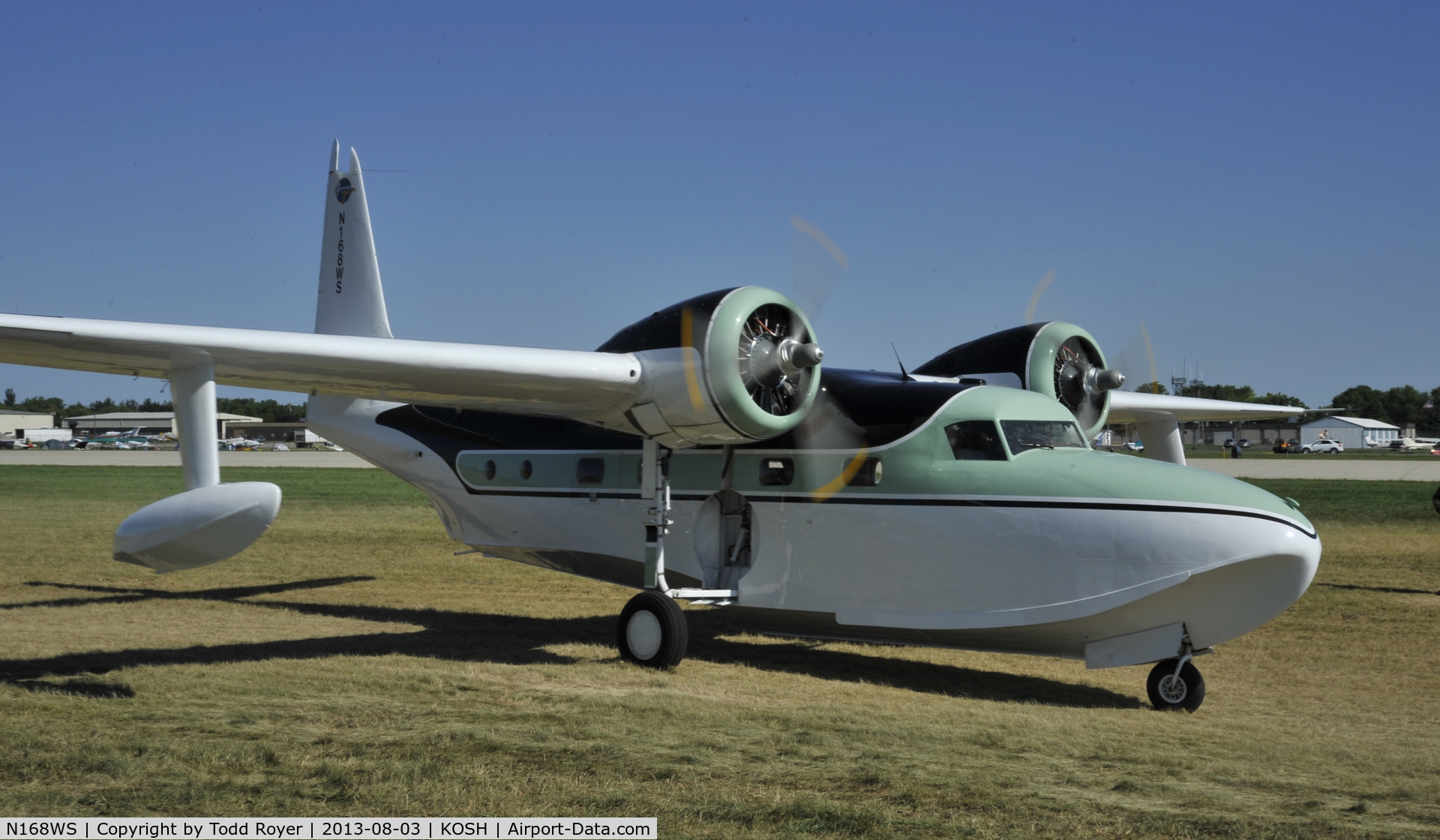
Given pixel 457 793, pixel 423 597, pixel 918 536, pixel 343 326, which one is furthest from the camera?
pixel 423 597

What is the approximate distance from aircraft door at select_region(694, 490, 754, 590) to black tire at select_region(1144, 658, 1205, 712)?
147 inches

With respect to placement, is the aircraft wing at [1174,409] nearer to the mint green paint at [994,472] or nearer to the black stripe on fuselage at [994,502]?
the mint green paint at [994,472]

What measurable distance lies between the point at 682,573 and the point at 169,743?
16.1 ft

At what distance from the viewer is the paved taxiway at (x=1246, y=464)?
4862cm

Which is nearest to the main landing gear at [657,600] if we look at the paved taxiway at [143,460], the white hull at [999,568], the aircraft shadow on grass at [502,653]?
the white hull at [999,568]

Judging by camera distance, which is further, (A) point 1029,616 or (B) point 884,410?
(B) point 884,410

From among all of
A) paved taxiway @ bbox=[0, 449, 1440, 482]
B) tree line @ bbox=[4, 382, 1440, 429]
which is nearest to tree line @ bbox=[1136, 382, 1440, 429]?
tree line @ bbox=[4, 382, 1440, 429]

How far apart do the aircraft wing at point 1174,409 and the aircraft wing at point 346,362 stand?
21.7 feet

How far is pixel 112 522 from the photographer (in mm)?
25328

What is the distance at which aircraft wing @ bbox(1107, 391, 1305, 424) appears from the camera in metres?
13.2

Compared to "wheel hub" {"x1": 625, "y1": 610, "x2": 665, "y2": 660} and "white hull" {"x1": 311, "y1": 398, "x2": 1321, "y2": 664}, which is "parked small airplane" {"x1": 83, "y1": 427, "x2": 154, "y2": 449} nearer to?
"wheel hub" {"x1": 625, "y1": 610, "x2": 665, "y2": 660}

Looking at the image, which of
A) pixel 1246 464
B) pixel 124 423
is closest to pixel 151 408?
pixel 124 423

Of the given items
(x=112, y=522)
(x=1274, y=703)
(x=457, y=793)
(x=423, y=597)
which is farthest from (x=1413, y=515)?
(x=112, y=522)

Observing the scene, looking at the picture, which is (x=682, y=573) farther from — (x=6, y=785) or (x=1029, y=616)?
(x=6, y=785)
